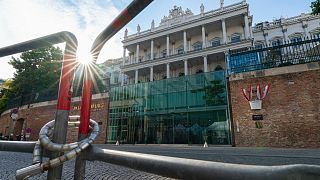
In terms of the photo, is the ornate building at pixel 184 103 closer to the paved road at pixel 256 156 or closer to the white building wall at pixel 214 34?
the white building wall at pixel 214 34

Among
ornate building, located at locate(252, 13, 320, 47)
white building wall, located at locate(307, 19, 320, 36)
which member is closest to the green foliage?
ornate building, located at locate(252, 13, 320, 47)

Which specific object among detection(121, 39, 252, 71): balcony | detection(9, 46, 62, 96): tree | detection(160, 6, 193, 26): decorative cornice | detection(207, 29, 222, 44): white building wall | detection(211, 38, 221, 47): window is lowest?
detection(9, 46, 62, 96): tree

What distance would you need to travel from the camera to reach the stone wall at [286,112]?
11.4 m

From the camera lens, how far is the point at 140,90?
20547mm

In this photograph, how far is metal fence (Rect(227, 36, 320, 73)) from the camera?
1252 cm

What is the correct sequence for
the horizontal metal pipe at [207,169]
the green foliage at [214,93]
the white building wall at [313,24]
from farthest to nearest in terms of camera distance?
the white building wall at [313,24], the green foliage at [214,93], the horizontal metal pipe at [207,169]

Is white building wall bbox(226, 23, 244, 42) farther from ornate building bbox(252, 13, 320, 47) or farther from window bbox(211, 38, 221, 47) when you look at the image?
ornate building bbox(252, 13, 320, 47)

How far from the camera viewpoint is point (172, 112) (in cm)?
1834

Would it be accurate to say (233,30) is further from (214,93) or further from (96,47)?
(96,47)

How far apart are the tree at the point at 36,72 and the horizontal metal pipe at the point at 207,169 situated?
97.4 ft

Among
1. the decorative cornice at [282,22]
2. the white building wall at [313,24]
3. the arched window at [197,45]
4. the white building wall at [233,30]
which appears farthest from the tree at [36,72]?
the white building wall at [313,24]

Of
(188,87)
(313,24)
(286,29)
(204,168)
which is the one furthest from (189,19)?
(204,168)

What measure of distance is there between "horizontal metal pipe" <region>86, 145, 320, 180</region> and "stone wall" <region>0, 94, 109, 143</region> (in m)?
17.4

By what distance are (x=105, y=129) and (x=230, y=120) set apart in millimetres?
11654
